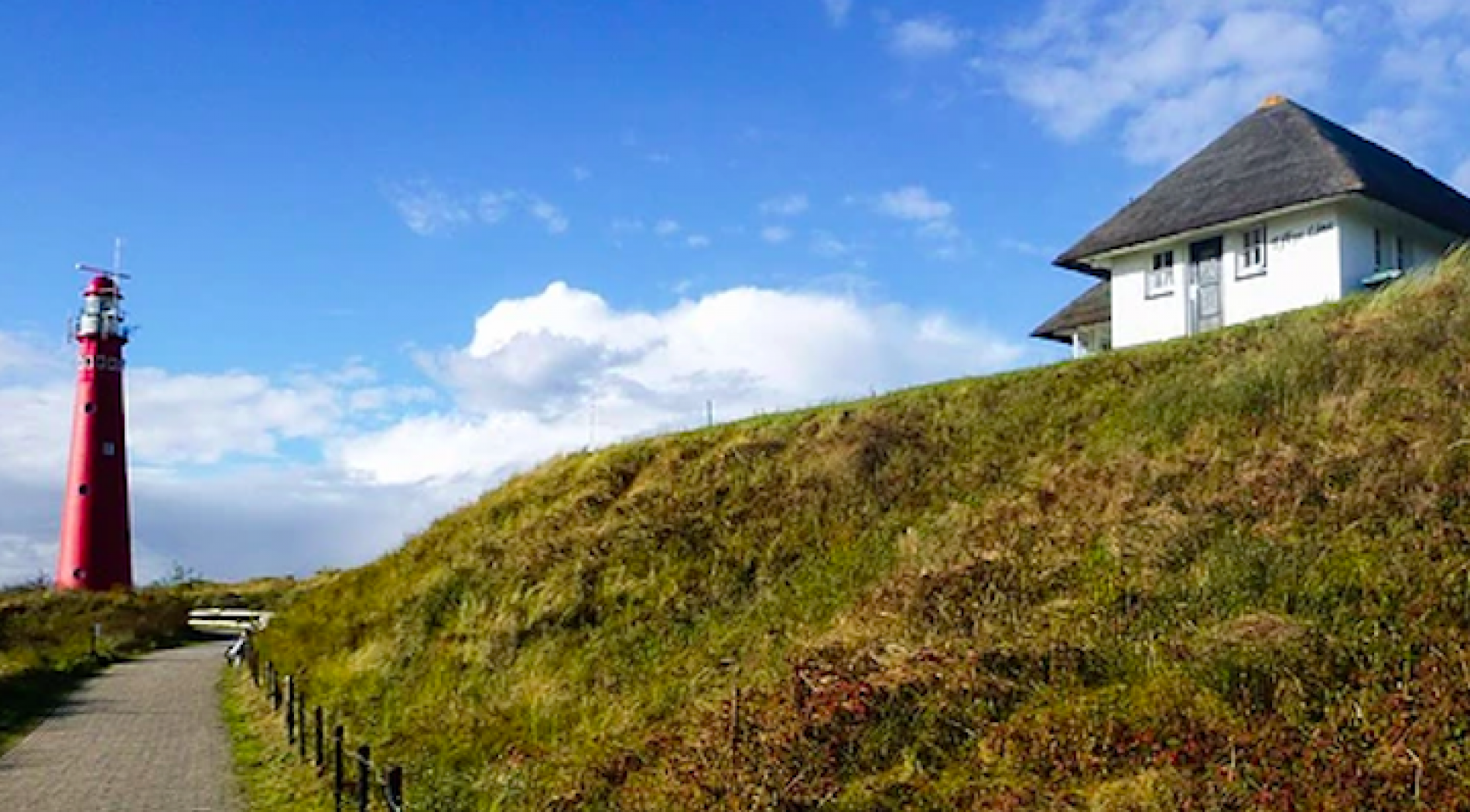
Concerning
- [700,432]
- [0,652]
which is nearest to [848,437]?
[700,432]

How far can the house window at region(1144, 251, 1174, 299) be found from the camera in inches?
1056

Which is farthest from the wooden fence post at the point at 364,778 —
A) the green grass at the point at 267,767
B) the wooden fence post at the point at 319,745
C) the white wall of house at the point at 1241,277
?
the white wall of house at the point at 1241,277

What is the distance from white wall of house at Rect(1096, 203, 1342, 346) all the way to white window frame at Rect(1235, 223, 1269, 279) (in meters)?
0.02

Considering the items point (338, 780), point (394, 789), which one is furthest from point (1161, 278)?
point (394, 789)

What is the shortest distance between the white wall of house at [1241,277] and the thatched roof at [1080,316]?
4361mm

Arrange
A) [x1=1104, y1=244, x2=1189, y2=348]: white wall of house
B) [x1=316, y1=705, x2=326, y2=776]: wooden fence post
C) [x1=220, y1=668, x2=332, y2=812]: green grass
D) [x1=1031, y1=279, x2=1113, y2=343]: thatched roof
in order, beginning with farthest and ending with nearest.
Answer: [x1=1031, y1=279, x2=1113, y2=343]: thatched roof < [x1=1104, y1=244, x2=1189, y2=348]: white wall of house < [x1=316, y1=705, x2=326, y2=776]: wooden fence post < [x1=220, y1=668, x2=332, y2=812]: green grass

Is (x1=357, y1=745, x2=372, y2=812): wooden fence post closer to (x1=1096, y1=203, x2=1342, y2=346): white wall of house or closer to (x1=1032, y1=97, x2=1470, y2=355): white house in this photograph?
(x1=1096, y1=203, x2=1342, y2=346): white wall of house

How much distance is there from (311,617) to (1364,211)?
23.1m

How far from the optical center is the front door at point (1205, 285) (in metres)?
25.9

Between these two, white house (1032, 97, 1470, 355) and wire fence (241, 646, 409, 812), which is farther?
white house (1032, 97, 1470, 355)

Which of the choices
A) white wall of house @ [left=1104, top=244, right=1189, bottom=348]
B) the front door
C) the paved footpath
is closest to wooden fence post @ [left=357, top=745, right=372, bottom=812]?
the paved footpath

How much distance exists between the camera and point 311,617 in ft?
88.4

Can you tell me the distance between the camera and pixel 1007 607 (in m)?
12.0

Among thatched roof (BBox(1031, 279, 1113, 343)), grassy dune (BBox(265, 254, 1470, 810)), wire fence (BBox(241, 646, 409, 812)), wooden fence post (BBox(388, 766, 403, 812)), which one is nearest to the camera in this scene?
grassy dune (BBox(265, 254, 1470, 810))
